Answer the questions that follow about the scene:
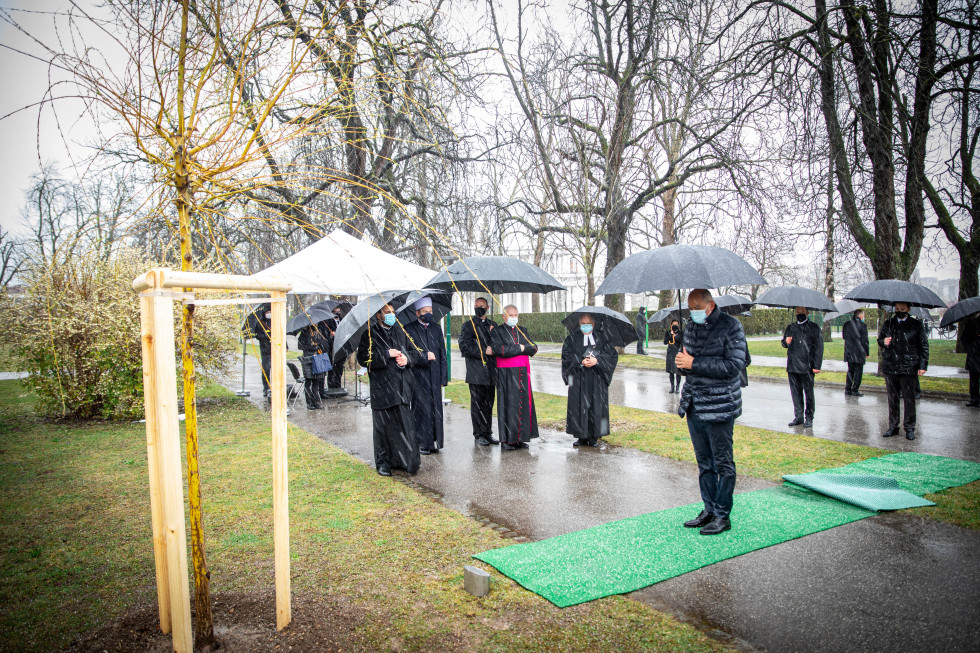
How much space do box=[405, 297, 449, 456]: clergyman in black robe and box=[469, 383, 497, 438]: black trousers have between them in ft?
1.87

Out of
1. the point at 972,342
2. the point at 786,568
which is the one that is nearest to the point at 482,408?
the point at 786,568

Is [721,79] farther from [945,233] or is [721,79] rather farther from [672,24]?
[945,233]

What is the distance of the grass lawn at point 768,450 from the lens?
5.46 m

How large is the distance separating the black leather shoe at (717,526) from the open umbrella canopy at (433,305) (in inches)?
144

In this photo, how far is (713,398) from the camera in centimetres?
484

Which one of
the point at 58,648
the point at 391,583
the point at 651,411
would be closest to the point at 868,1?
the point at 651,411

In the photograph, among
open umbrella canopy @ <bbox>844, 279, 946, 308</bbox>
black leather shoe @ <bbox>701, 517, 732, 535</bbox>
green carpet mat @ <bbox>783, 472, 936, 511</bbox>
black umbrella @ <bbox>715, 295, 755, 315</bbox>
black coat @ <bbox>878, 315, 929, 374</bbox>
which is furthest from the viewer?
black umbrella @ <bbox>715, 295, 755, 315</bbox>

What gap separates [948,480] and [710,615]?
180 inches

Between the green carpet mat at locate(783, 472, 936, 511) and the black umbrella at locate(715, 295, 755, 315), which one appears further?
the black umbrella at locate(715, 295, 755, 315)

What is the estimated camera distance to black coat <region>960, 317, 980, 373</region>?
11.4 metres

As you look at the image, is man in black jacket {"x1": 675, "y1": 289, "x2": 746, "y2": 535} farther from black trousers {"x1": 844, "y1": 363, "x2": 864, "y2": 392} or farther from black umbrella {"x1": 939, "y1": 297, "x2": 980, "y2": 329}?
black trousers {"x1": 844, "y1": 363, "x2": 864, "y2": 392}

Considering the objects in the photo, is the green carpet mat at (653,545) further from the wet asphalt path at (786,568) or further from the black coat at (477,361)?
the black coat at (477,361)

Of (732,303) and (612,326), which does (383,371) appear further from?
(732,303)

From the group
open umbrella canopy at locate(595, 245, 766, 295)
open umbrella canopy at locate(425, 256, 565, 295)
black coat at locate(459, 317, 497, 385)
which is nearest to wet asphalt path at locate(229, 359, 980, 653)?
black coat at locate(459, 317, 497, 385)
